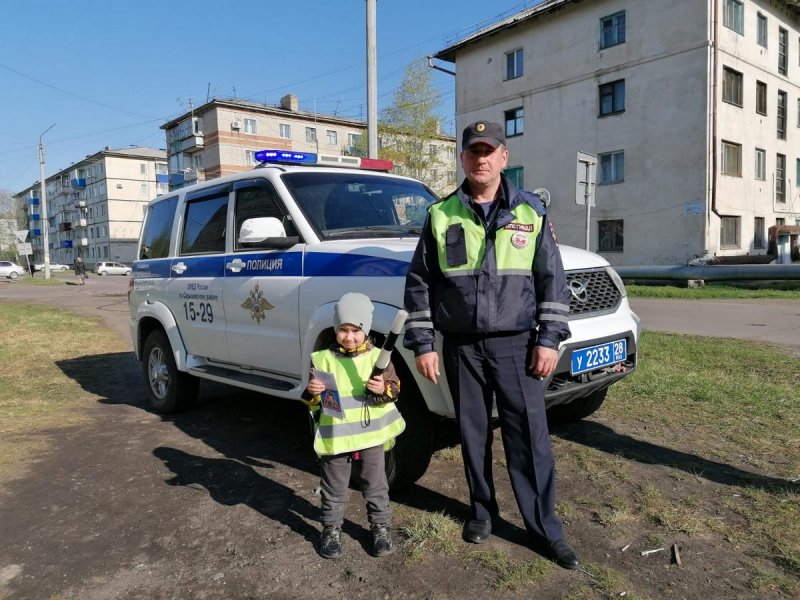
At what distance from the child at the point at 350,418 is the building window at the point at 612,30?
23.4 m

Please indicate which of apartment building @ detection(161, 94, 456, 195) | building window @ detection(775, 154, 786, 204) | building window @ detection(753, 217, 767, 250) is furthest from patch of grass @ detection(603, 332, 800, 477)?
apartment building @ detection(161, 94, 456, 195)

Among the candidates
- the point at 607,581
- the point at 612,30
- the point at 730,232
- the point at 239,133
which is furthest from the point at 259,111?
the point at 607,581

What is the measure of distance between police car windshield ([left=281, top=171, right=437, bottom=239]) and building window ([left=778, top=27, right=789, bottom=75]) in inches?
1018

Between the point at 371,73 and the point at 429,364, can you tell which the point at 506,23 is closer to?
the point at 371,73

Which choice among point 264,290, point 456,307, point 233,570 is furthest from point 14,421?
point 456,307

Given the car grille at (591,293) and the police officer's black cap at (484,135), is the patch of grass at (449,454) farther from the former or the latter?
the police officer's black cap at (484,135)

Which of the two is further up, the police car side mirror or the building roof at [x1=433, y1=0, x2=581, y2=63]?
the building roof at [x1=433, y1=0, x2=581, y2=63]

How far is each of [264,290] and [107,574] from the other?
193 centimetres

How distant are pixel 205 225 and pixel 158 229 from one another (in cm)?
111

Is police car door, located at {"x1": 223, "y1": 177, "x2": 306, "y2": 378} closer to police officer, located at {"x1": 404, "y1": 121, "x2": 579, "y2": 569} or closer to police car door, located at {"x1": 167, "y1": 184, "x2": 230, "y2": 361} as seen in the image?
police car door, located at {"x1": 167, "y1": 184, "x2": 230, "y2": 361}

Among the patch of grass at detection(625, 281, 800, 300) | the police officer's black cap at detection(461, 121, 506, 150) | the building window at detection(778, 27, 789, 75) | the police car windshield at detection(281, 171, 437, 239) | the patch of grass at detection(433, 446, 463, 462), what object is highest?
the building window at detection(778, 27, 789, 75)

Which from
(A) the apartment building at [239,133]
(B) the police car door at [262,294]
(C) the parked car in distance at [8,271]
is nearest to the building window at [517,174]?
(A) the apartment building at [239,133]

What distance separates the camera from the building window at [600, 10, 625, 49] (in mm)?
22484

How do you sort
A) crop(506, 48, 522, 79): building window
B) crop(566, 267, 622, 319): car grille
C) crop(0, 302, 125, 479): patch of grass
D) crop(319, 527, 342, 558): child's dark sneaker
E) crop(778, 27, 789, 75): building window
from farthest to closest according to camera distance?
1. crop(506, 48, 522, 79): building window
2. crop(778, 27, 789, 75): building window
3. crop(0, 302, 125, 479): patch of grass
4. crop(566, 267, 622, 319): car grille
5. crop(319, 527, 342, 558): child's dark sneaker
